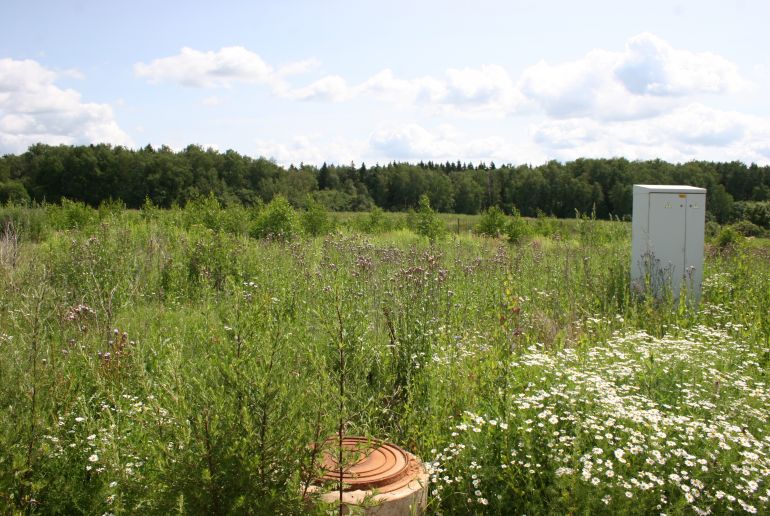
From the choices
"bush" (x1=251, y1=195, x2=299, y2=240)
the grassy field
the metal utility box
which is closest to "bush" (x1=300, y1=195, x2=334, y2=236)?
"bush" (x1=251, y1=195, x2=299, y2=240)

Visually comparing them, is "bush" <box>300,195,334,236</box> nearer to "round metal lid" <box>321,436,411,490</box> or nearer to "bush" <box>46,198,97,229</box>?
"bush" <box>46,198,97,229</box>

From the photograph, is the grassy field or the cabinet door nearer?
the grassy field

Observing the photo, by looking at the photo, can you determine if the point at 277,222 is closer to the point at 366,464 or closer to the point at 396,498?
the point at 366,464

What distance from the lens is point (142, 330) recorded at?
5.98m

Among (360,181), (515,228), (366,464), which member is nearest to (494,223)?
(515,228)

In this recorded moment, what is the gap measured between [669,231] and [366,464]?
21.8 feet

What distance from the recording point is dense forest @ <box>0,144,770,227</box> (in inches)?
2320

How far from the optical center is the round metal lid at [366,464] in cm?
265

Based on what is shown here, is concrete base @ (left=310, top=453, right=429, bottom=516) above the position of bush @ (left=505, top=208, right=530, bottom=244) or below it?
below

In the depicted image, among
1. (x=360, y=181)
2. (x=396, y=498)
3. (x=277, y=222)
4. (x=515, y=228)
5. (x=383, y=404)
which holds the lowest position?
(x=383, y=404)

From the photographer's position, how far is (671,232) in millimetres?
8031

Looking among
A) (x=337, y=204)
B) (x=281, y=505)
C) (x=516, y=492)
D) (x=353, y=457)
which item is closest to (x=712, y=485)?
(x=516, y=492)

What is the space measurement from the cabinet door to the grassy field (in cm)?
90

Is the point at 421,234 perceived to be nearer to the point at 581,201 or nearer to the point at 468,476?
the point at 468,476
